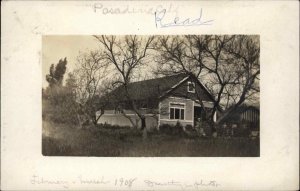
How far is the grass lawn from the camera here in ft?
8.18

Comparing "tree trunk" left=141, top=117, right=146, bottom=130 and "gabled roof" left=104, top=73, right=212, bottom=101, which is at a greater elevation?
"gabled roof" left=104, top=73, right=212, bottom=101

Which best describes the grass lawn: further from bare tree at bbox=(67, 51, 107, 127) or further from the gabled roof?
the gabled roof

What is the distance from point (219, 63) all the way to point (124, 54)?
0.66 meters

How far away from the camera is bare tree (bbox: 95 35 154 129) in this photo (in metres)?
2.50

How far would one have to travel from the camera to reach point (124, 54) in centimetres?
252

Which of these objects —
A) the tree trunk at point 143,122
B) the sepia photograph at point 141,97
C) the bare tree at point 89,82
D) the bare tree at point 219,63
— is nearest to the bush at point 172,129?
the sepia photograph at point 141,97

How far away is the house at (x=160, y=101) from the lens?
248 cm

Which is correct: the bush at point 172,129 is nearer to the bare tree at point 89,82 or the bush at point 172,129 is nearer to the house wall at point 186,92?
the house wall at point 186,92

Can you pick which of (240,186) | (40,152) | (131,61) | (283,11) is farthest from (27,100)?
(283,11)

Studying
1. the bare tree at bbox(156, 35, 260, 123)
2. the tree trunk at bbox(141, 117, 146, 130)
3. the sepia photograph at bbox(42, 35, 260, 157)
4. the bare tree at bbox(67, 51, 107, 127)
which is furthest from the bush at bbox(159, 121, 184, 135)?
the bare tree at bbox(67, 51, 107, 127)

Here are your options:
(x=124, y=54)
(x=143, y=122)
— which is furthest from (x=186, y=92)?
(x=124, y=54)

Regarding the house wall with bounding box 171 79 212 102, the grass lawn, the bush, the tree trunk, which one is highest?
the house wall with bounding box 171 79 212 102

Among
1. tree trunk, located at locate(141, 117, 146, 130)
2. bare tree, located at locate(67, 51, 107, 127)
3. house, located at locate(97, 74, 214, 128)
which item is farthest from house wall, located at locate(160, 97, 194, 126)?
bare tree, located at locate(67, 51, 107, 127)

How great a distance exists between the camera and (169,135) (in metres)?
2.50
